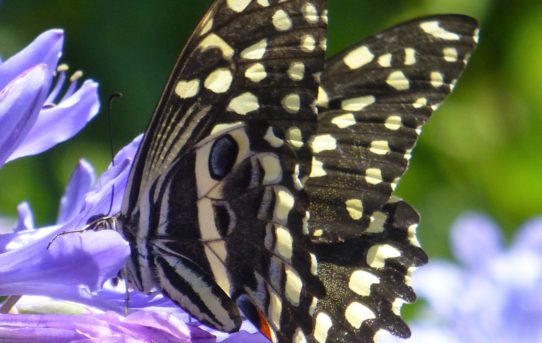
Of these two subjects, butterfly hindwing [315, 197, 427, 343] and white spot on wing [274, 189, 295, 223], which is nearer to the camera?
white spot on wing [274, 189, 295, 223]

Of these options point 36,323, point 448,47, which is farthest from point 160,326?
point 448,47

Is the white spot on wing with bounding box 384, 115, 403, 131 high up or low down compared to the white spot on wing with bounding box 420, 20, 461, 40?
down

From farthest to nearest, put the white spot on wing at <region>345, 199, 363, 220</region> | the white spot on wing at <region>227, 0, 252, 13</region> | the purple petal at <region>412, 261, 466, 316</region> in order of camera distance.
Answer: the purple petal at <region>412, 261, 466, 316</region>
the white spot on wing at <region>345, 199, 363, 220</region>
the white spot on wing at <region>227, 0, 252, 13</region>

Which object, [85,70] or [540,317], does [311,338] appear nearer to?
[540,317]

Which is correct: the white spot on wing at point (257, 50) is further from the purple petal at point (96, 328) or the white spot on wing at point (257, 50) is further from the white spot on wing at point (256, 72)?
the purple petal at point (96, 328)

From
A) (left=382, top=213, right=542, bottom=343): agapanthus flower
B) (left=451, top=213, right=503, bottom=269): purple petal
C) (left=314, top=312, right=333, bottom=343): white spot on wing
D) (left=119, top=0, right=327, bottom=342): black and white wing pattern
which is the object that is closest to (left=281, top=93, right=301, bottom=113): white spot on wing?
(left=119, top=0, right=327, bottom=342): black and white wing pattern

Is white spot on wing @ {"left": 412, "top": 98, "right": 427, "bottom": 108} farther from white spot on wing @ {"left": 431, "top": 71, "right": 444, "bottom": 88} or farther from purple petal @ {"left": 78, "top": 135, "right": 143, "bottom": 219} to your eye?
purple petal @ {"left": 78, "top": 135, "right": 143, "bottom": 219}

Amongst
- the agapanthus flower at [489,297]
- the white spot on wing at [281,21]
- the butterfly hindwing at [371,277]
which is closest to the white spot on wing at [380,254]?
the butterfly hindwing at [371,277]
